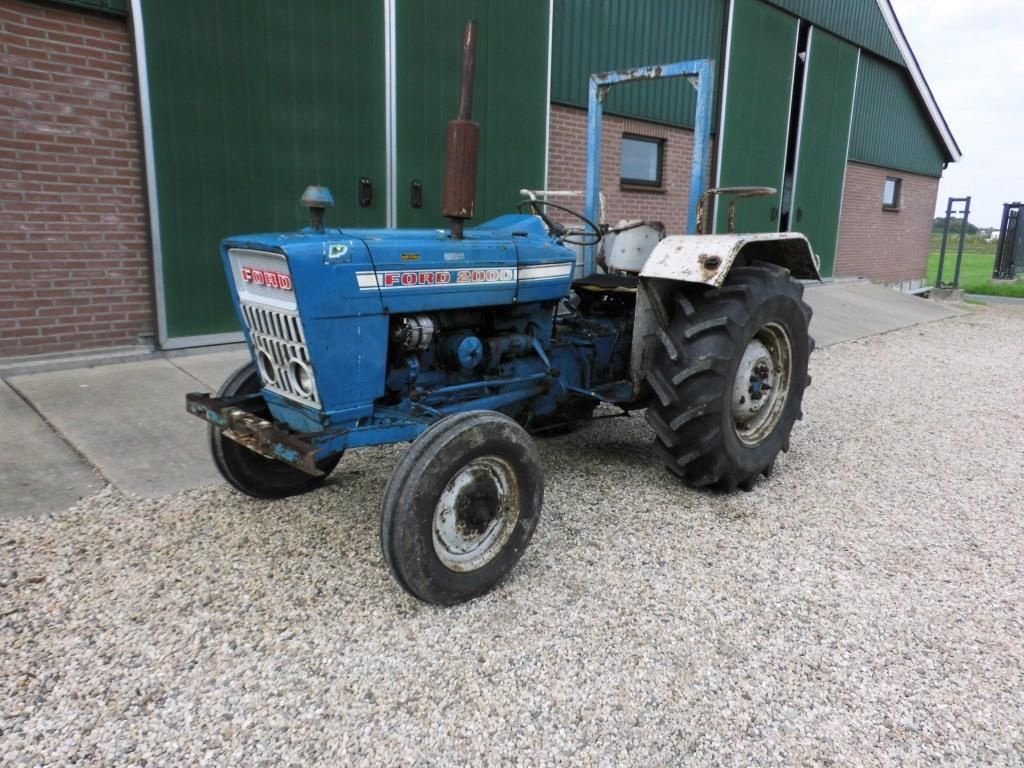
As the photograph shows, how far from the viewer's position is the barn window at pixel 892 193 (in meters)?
14.9

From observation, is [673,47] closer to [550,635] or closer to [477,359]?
[477,359]

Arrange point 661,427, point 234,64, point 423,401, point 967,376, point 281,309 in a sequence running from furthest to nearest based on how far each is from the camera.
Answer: point 967,376 → point 234,64 → point 661,427 → point 423,401 → point 281,309

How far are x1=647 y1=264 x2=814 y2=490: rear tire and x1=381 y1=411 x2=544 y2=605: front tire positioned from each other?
0.99 meters

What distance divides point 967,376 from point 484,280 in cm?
609

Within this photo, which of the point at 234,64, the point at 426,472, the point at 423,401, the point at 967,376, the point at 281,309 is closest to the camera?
the point at 426,472

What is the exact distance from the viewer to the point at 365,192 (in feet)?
20.2

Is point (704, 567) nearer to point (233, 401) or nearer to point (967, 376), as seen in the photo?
point (233, 401)

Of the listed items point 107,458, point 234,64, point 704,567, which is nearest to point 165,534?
point 107,458

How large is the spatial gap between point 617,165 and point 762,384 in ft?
18.0

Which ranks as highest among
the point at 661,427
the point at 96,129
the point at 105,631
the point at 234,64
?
the point at 234,64

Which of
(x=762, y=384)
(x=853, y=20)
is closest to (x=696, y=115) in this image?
(x=762, y=384)

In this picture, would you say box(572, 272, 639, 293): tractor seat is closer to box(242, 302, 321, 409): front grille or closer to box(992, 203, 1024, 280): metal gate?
box(242, 302, 321, 409): front grille

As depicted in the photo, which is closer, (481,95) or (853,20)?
(481,95)

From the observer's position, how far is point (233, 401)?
9.92 feet
